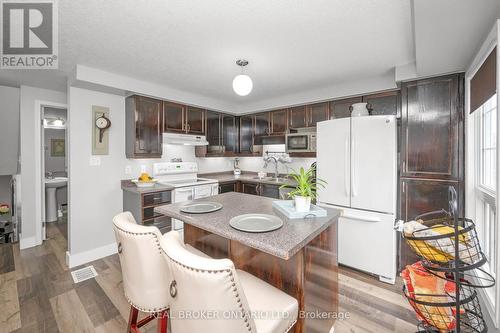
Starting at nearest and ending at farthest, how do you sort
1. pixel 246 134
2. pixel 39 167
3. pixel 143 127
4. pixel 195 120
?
pixel 143 127
pixel 39 167
pixel 195 120
pixel 246 134

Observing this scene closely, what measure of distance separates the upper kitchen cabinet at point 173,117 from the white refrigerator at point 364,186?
7.53ft

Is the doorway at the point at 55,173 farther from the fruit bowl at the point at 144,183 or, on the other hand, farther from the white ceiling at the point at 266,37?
the white ceiling at the point at 266,37

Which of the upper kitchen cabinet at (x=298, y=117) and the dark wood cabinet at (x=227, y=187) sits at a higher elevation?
the upper kitchen cabinet at (x=298, y=117)

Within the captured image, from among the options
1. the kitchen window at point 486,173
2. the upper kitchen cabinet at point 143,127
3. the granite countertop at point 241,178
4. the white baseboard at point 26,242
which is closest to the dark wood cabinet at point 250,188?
the granite countertop at point 241,178

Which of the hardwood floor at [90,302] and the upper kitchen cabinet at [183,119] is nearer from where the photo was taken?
the hardwood floor at [90,302]

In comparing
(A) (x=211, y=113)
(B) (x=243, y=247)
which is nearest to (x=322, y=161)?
(B) (x=243, y=247)

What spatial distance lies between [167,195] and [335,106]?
2.87 metres

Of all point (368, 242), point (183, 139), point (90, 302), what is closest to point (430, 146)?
point (368, 242)

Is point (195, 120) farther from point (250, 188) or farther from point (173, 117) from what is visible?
point (250, 188)

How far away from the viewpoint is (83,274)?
2.68 m

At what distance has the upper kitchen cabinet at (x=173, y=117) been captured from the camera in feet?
11.6

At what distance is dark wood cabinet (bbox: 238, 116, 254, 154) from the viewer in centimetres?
465

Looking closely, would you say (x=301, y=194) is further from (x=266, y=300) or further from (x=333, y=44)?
(x=333, y=44)

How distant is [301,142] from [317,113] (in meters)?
0.53
